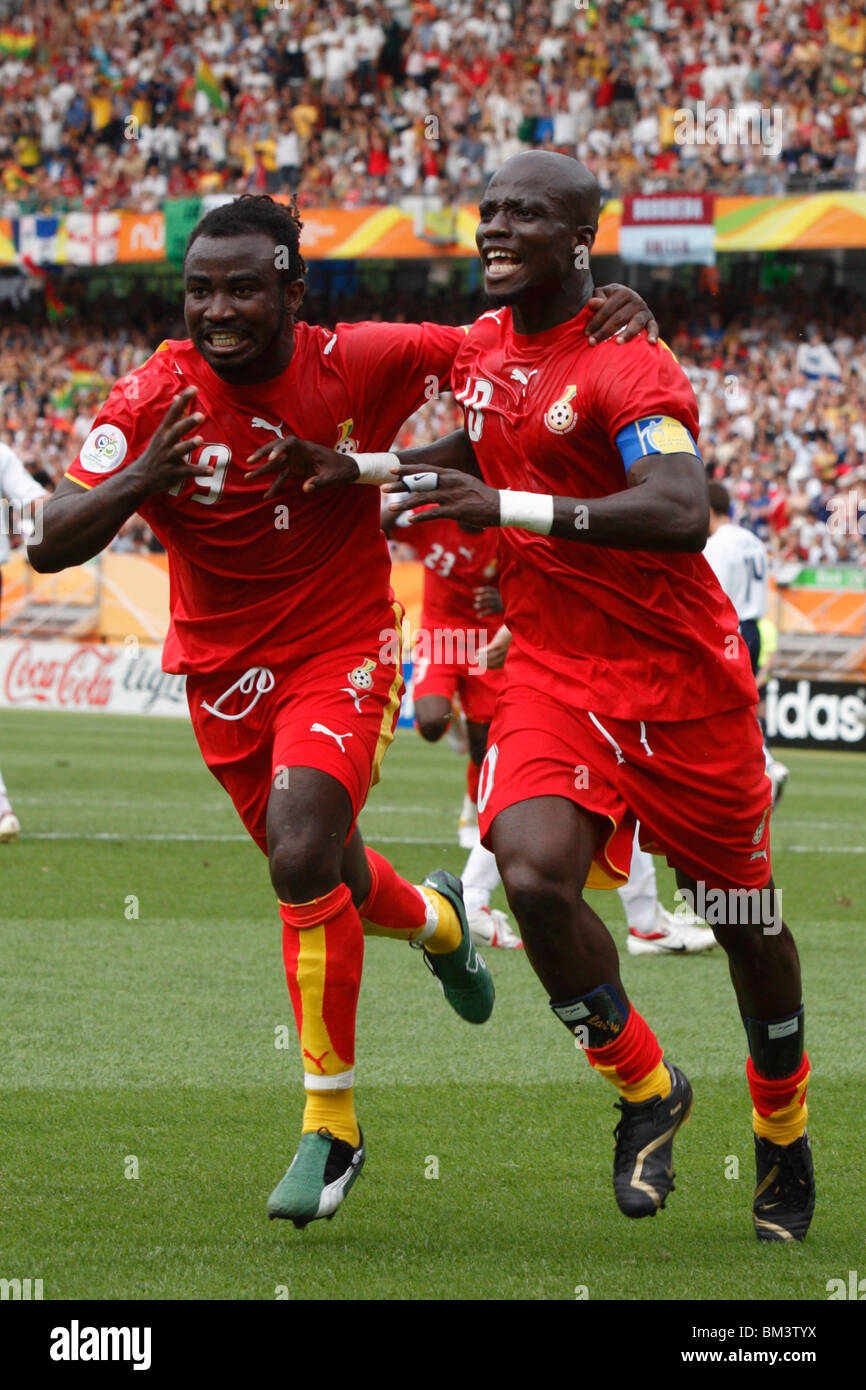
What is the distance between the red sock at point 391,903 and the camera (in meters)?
5.30

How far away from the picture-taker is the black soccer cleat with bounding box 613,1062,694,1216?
4.05 meters

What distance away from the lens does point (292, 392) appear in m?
4.73

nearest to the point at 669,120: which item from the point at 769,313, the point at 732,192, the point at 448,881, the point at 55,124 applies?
the point at 732,192

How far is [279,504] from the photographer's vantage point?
4.72 m

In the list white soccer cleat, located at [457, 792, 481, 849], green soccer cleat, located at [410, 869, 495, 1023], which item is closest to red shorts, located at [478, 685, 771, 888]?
green soccer cleat, located at [410, 869, 495, 1023]

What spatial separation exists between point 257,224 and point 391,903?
192cm

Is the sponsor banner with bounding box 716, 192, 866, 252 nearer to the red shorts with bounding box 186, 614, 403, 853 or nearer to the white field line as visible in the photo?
the white field line

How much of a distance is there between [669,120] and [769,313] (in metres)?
3.33

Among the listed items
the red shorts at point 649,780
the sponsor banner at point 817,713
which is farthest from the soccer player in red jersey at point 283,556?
the sponsor banner at point 817,713

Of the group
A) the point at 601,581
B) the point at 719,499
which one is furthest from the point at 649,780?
the point at 719,499

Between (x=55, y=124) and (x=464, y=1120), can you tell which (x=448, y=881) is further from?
(x=55, y=124)

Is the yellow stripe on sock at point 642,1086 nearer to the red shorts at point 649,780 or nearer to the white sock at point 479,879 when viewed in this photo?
the red shorts at point 649,780

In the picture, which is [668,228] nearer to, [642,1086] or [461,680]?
[461,680]

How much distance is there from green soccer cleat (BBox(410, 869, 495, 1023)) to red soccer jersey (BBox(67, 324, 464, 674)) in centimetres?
114
